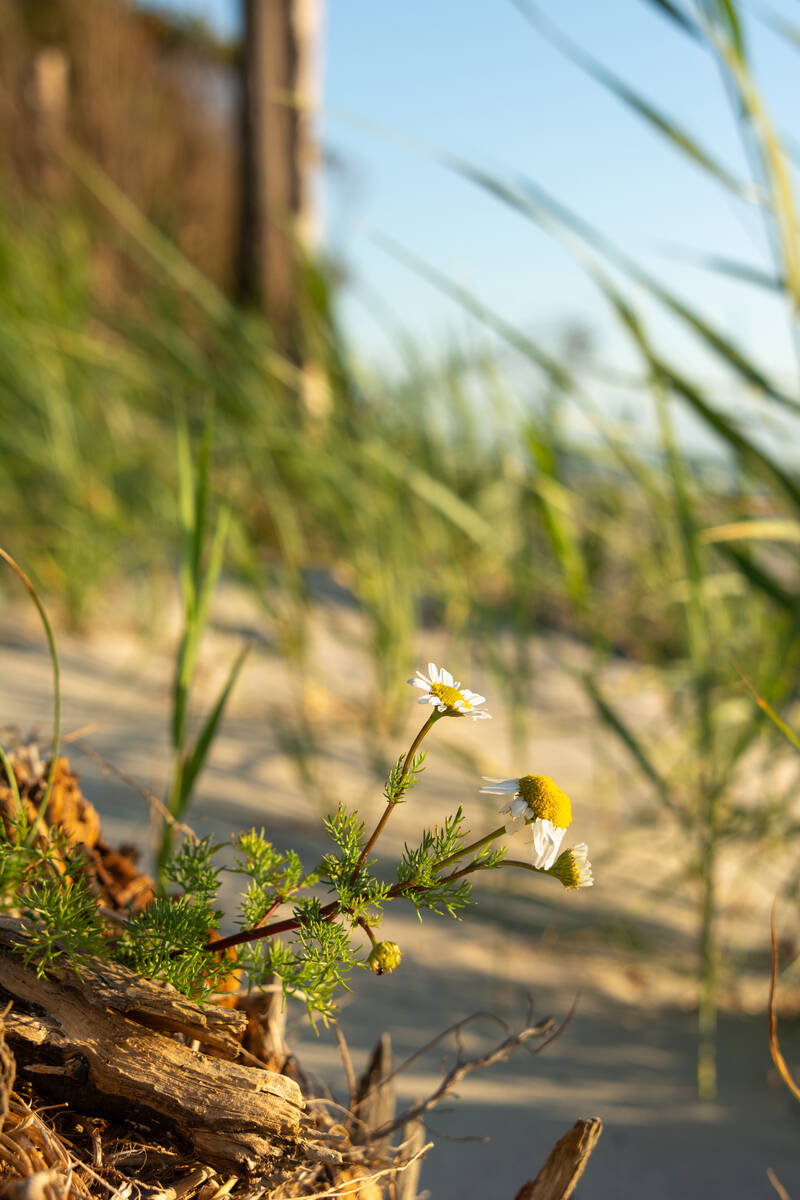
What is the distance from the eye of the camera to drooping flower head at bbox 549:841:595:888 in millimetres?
419

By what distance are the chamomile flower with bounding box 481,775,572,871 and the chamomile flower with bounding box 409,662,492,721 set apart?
0.04 meters

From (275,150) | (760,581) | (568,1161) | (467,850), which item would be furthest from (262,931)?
(275,150)

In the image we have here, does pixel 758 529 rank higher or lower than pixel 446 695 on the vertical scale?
higher

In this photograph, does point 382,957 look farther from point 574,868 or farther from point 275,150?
point 275,150

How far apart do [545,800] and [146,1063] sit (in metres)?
0.27

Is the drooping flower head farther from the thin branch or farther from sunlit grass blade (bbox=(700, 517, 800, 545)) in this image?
sunlit grass blade (bbox=(700, 517, 800, 545))

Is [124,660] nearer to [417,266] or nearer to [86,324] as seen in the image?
[86,324]

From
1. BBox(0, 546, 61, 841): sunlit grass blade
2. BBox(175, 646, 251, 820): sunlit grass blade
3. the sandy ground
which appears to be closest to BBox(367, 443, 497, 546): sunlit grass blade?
the sandy ground

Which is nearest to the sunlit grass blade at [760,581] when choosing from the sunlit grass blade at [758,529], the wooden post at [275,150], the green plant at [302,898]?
the sunlit grass blade at [758,529]

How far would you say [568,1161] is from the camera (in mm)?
520

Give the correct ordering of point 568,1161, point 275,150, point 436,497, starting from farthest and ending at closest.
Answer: point 275,150
point 436,497
point 568,1161

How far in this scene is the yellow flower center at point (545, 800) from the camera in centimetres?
40

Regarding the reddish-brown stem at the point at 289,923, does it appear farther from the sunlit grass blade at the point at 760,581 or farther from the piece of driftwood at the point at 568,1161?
the sunlit grass blade at the point at 760,581

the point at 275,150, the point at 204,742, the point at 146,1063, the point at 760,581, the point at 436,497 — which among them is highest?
the point at 275,150
